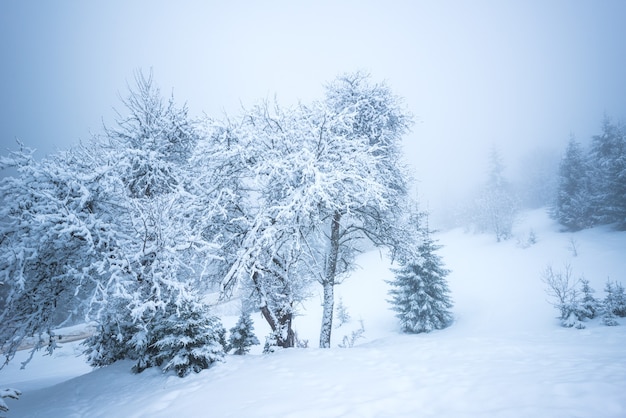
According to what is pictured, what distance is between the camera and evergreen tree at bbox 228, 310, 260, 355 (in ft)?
49.6

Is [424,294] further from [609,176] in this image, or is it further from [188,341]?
[609,176]

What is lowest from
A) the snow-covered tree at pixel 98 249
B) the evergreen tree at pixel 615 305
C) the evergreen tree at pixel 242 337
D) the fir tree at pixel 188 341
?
the evergreen tree at pixel 242 337

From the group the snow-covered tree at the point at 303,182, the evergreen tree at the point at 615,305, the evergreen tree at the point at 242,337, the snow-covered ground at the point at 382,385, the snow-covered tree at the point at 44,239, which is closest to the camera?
the snow-covered ground at the point at 382,385

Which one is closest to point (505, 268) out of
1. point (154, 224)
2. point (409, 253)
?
point (409, 253)

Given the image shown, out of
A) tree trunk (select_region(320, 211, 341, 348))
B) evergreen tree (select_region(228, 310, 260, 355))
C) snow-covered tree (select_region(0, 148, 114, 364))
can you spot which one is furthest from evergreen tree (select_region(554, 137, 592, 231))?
snow-covered tree (select_region(0, 148, 114, 364))

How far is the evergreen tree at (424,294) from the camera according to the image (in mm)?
17453

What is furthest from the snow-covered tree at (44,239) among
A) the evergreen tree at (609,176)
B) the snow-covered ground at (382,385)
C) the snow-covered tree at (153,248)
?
the evergreen tree at (609,176)

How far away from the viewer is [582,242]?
2692 centimetres

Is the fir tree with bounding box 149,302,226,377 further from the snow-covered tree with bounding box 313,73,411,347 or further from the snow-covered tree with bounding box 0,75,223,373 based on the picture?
the snow-covered tree with bounding box 313,73,411,347

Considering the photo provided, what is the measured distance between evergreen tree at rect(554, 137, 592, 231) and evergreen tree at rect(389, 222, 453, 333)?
24073mm

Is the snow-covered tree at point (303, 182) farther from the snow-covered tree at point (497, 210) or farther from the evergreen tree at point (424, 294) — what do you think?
the snow-covered tree at point (497, 210)

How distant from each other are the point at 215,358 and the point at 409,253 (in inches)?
257

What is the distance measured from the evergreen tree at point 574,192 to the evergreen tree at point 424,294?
24.1 m

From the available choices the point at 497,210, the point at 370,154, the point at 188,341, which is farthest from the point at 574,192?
the point at 188,341
